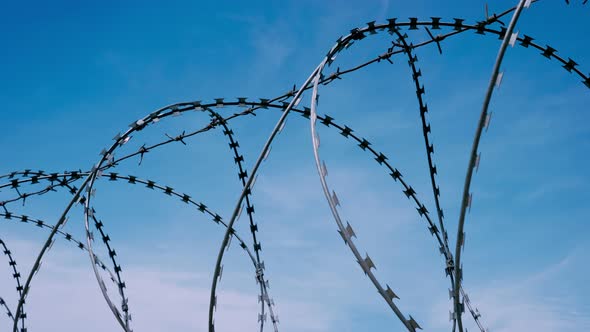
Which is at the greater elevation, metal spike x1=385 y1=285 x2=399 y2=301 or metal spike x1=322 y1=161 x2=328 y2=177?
metal spike x1=322 y1=161 x2=328 y2=177

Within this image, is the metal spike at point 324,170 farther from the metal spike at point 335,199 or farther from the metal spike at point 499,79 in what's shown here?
the metal spike at point 499,79

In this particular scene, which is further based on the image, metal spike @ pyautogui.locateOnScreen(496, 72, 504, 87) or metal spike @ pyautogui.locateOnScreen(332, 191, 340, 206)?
metal spike @ pyautogui.locateOnScreen(332, 191, 340, 206)

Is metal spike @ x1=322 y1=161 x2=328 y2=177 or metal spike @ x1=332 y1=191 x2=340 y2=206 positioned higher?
metal spike @ x1=322 y1=161 x2=328 y2=177

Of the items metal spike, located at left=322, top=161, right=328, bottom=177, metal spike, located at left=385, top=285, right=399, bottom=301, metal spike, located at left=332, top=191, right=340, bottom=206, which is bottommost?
metal spike, located at left=385, top=285, right=399, bottom=301

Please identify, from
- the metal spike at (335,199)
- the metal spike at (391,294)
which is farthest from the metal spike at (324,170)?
the metal spike at (391,294)

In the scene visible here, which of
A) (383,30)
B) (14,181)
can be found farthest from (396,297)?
(14,181)

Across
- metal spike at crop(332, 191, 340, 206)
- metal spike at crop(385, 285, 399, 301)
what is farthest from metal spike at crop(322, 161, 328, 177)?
metal spike at crop(385, 285, 399, 301)

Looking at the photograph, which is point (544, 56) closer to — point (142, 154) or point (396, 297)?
point (396, 297)

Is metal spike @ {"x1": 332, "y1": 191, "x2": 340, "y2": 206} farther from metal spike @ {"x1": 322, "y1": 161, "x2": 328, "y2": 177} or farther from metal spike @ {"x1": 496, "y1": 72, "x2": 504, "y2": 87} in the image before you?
metal spike @ {"x1": 496, "y1": 72, "x2": 504, "y2": 87}

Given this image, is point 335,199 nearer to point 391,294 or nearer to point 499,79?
point 391,294

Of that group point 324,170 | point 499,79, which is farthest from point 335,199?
point 499,79

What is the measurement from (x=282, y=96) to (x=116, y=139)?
1851 mm

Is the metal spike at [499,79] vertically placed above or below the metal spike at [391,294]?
above

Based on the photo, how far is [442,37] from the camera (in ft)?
19.5
